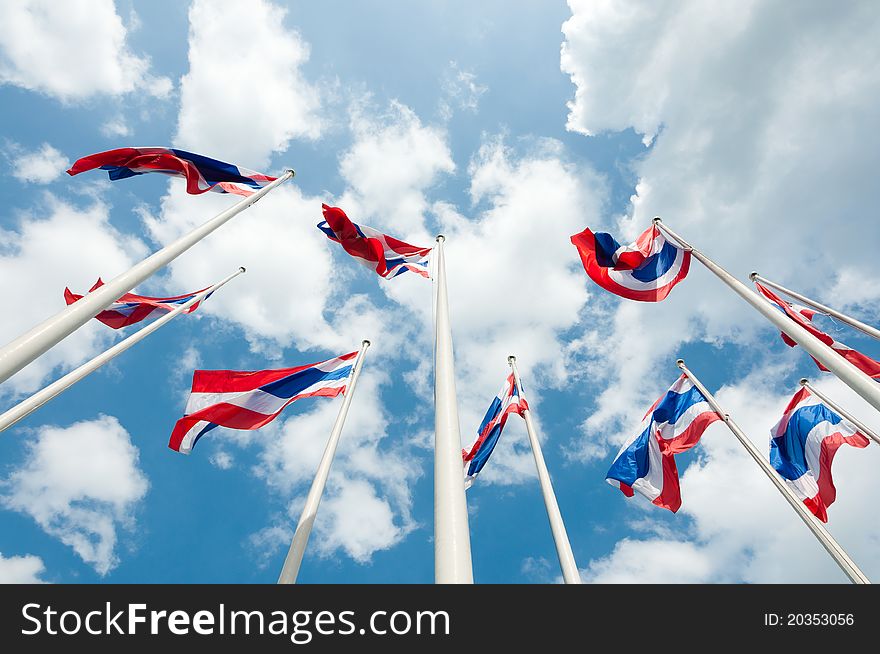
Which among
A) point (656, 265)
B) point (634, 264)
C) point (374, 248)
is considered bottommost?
point (634, 264)

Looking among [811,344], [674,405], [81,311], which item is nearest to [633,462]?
[674,405]

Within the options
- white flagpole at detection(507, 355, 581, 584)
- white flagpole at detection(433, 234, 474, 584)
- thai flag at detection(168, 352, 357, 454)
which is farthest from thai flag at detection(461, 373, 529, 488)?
white flagpole at detection(433, 234, 474, 584)

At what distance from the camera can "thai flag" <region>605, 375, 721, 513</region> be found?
13.9 metres

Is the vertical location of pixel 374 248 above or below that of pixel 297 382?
above

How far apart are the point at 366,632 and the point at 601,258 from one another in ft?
33.5

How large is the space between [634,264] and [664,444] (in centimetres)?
612

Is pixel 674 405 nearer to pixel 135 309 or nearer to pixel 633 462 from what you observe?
pixel 633 462

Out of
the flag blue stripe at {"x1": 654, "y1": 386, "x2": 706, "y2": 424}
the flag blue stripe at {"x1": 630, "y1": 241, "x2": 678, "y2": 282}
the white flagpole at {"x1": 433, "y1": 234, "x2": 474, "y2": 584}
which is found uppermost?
the flag blue stripe at {"x1": 630, "y1": 241, "x2": 678, "y2": 282}

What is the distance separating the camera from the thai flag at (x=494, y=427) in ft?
45.2

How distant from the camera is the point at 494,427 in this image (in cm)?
1411

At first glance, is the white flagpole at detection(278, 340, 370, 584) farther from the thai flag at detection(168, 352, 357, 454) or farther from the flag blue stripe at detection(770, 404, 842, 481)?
the flag blue stripe at detection(770, 404, 842, 481)

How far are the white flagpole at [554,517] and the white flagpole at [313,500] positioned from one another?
17.0 feet

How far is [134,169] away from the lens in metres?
11.5

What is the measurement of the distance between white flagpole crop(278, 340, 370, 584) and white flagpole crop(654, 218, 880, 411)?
9.46 meters
